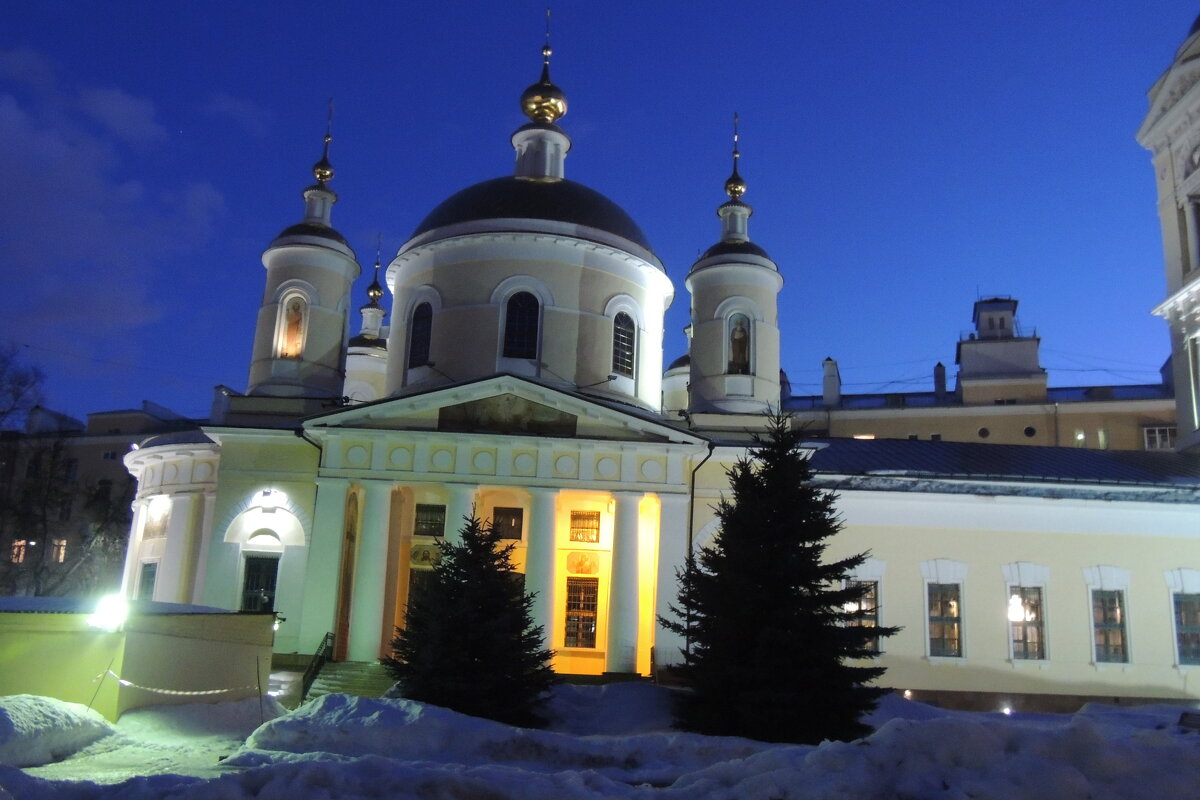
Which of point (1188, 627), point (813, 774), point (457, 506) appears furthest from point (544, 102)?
point (813, 774)

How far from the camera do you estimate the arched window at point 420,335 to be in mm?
26578

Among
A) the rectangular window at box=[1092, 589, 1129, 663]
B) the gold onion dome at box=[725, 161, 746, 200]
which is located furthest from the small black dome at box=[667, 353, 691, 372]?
the rectangular window at box=[1092, 589, 1129, 663]

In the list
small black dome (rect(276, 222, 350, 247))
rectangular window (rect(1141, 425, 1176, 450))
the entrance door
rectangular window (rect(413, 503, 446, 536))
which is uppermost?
small black dome (rect(276, 222, 350, 247))

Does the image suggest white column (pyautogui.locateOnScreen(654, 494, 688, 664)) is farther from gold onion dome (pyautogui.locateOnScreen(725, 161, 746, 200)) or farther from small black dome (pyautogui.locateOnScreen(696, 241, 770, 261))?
gold onion dome (pyautogui.locateOnScreen(725, 161, 746, 200))

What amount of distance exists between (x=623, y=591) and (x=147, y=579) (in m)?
12.8

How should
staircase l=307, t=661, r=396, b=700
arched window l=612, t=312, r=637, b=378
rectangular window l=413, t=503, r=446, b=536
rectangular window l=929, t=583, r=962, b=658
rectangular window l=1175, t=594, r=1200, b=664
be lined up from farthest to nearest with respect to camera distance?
arched window l=612, t=312, r=637, b=378 < rectangular window l=413, t=503, r=446, b=536 < rectangular window l=1175, t=594, r=1200, b=664 < rectangular window l=929, t=583, r=962, b=658 < staircase l=307, t=661, r=396, b=700

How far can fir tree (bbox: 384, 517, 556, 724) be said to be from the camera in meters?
15.4

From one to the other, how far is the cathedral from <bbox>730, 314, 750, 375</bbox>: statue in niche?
6cm

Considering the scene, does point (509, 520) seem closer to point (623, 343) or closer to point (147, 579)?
→ point (623, 343)

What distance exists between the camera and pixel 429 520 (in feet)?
80.2

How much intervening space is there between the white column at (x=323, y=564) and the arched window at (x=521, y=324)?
5758 millimetres

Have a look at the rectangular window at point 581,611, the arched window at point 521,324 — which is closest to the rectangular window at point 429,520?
the rectangular window at point 581,611

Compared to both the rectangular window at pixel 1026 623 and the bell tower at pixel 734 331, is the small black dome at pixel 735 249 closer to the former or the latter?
the bell tower at pixel 734 331

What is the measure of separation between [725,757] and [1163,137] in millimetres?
24522
